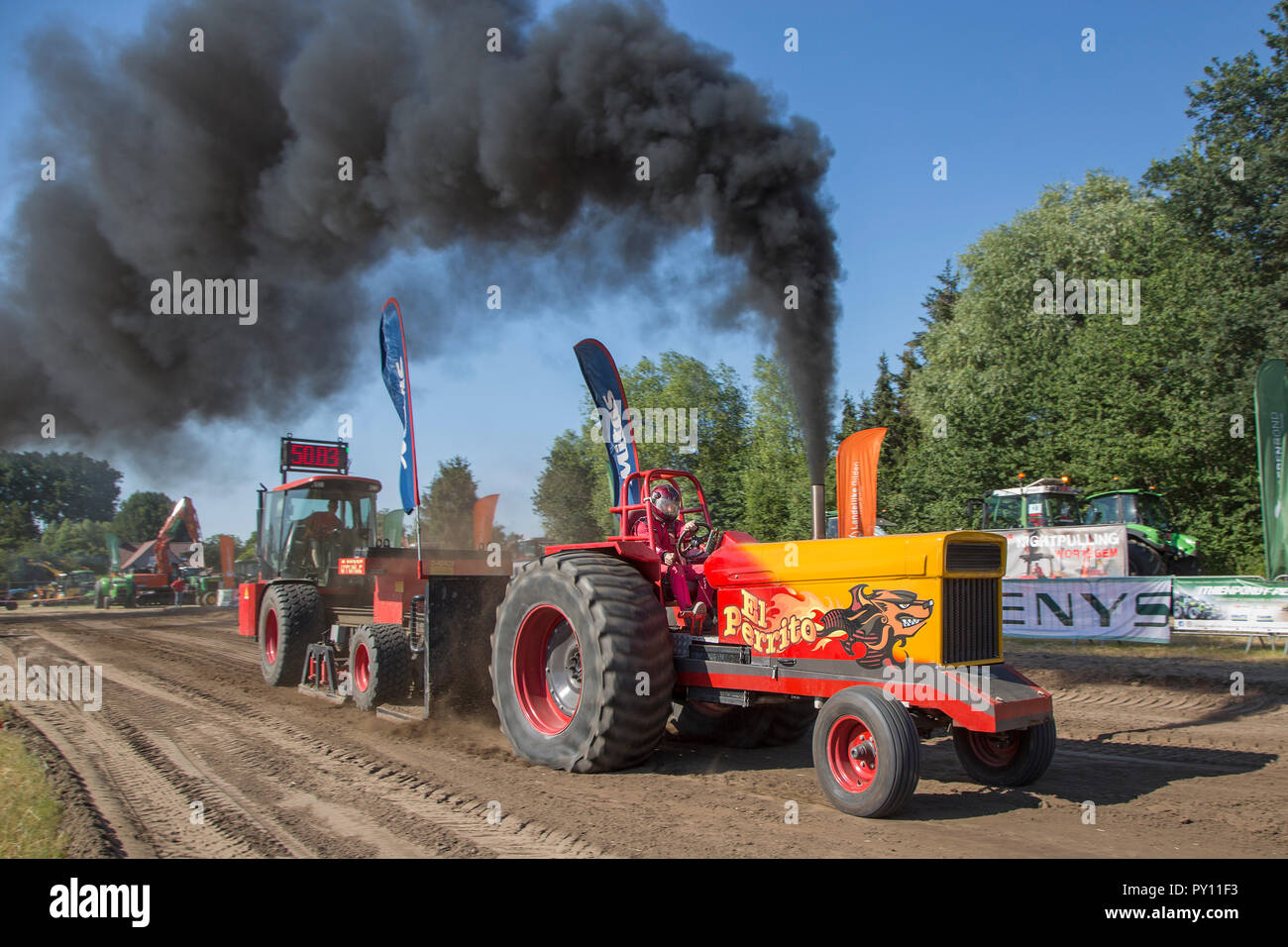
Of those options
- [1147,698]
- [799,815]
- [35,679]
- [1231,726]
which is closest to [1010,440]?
[1147,698]

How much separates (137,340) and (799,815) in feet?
40.7

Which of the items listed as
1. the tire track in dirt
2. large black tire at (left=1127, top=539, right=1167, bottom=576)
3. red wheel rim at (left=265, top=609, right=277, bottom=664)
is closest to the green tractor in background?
large black tire at (left=1127, top=539, right=1167, bottom=576)

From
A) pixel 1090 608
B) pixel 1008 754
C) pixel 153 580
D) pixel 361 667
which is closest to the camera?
pixel 1008 754

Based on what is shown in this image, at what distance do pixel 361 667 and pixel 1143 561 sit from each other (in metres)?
15.2

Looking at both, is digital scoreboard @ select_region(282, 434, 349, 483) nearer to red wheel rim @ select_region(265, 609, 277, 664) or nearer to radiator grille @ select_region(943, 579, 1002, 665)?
red wheel rim @ select_region(265, 609, 277, 664)

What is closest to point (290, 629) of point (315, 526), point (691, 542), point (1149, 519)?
point (315, 526)

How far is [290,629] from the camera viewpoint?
10391mm

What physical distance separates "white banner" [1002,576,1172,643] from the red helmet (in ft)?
23.8

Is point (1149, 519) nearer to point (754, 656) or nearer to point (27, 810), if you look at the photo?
point (754, 656)

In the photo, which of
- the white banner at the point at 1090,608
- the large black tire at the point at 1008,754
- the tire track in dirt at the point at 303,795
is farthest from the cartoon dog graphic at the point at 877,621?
the white banner at the point at 1090,608

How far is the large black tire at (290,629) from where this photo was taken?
10.4 m

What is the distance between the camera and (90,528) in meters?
74.1

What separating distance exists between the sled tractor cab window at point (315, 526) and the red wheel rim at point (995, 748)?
8.41 metres

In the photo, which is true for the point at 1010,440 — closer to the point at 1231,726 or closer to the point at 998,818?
the point at 1231,726
